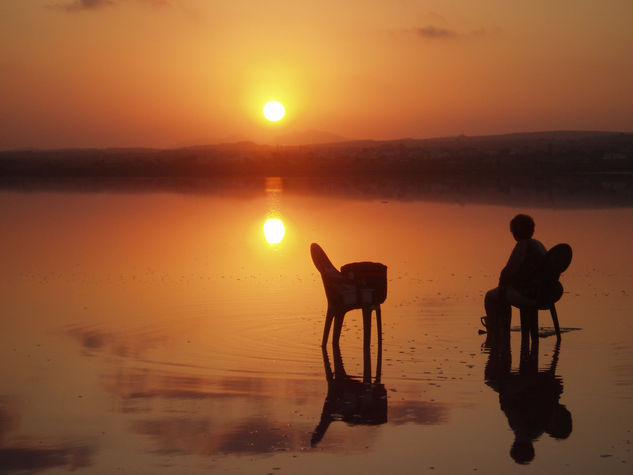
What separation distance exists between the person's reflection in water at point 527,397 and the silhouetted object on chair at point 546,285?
23 cm

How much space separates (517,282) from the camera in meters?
9.65

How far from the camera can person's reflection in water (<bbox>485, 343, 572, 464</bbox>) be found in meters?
6.53

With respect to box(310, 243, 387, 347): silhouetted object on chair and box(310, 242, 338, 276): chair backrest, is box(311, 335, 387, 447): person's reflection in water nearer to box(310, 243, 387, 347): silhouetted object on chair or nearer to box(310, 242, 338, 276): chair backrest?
box(310, 243, 387, 347): silhouetted object on chair

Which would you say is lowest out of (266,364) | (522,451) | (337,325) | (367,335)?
Result: (522,451)

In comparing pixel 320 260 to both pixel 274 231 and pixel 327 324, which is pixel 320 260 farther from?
pixel 274 231

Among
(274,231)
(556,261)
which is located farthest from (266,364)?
(274,231)

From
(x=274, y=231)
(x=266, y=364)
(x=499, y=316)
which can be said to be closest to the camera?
(x=266, y=364)

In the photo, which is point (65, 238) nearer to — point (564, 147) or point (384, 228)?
point (384, 228)

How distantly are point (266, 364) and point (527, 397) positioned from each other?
Result: 241 cm

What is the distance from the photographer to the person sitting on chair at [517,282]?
959cm

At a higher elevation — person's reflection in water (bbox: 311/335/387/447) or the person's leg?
the person's leg

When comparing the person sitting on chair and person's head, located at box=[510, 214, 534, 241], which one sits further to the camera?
person's head, located at box=[510, 214, 534, 241]

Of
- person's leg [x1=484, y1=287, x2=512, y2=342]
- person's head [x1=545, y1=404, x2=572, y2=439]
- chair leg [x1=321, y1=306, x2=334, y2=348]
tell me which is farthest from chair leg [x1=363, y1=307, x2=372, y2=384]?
person's head [x1=545, y1=404, x2=572, y2=439]

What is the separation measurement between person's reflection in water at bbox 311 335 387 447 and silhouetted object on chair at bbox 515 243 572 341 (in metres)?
1.58
